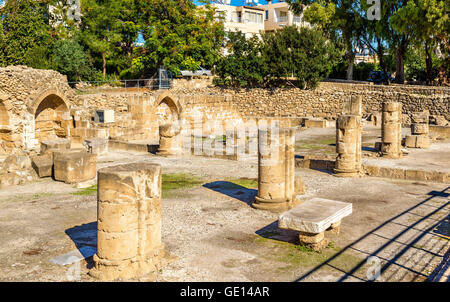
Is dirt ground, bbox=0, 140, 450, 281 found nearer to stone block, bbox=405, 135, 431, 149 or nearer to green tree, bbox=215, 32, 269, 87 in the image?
stone block, bbox=405, 135, 431, 149

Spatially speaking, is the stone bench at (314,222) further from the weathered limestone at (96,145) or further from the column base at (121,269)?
the weathered limestone at (96,145)

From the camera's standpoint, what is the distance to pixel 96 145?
725 inches

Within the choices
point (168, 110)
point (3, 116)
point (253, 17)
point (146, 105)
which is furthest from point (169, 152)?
point (253, 17)

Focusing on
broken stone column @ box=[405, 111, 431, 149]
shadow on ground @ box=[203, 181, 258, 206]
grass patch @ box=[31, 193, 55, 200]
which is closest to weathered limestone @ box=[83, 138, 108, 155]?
grass patch @ box=[31, 193, 55, 200]

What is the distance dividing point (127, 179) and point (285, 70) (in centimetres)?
2798

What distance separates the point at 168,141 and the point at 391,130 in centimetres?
813

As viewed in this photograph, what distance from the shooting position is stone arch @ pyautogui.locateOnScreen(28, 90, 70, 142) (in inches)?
828

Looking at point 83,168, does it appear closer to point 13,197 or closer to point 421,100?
point 13,197

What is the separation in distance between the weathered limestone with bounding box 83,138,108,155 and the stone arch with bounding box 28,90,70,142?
139 inches

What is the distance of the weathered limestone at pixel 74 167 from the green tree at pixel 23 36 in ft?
68.8

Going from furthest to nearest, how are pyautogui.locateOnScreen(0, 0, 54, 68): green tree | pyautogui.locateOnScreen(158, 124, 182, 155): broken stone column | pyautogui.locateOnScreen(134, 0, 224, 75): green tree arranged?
pyautogui.locateOnScreen(134, 0, 224, 75): green tree
pyautogui.locateOnScreen(0, 0, 54, 68): green tree
pyautogui.locateOnScreen(158, 124, 182, 155): broken stone column

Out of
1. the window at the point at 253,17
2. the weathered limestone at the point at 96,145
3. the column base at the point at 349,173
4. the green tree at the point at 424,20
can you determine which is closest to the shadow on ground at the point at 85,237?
the column base at the point at 349,173

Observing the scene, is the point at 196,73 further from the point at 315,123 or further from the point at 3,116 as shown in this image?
the point at 3,116

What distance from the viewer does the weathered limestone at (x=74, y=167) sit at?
45.6 ft
